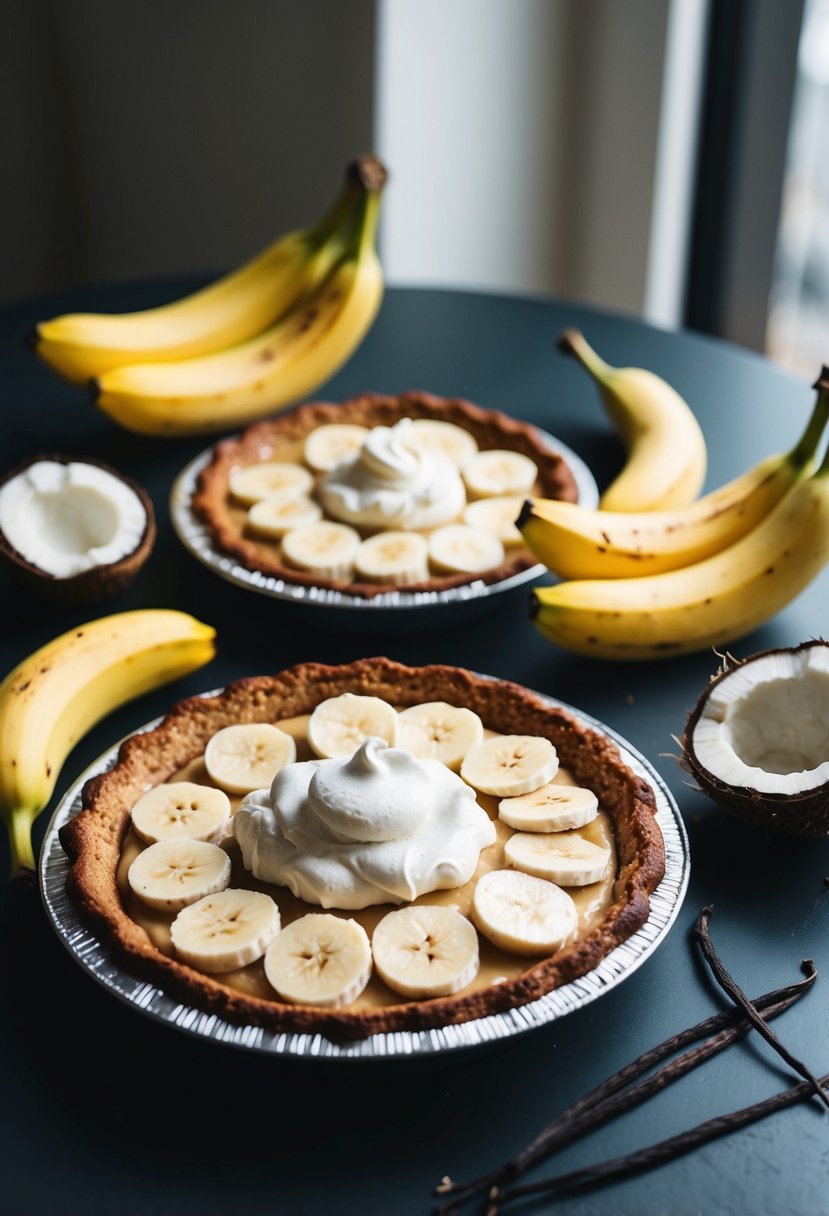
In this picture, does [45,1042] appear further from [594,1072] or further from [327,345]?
[327,345]

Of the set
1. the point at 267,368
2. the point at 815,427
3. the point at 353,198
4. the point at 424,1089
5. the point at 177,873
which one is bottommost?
the point at 424,1089

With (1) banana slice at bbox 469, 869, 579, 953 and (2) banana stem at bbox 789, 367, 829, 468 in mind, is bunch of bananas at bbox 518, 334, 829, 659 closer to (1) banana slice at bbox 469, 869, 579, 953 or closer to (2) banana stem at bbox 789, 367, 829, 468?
(2) banana stem at bbox 789, 367, 829, 468

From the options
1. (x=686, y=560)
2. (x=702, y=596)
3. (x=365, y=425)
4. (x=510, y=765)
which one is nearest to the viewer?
(x=510, y=765)

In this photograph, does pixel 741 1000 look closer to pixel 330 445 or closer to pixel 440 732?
pixel 440 732

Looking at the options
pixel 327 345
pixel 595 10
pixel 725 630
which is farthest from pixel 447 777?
pixel 595 10

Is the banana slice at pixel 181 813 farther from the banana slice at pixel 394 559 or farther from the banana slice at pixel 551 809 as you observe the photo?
the banana slice at pixel 394 559

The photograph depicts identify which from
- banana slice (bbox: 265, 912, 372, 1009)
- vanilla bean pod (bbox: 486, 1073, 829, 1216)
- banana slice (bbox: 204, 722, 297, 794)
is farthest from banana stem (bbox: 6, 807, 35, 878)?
vanilla bean pod (bbox: 486, 1073, 829, 1216)

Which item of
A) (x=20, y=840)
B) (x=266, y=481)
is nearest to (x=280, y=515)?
(x=266, y=481)

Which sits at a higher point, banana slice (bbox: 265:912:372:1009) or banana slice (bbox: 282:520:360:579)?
banana slice (bbox: 282:520:360:579)
